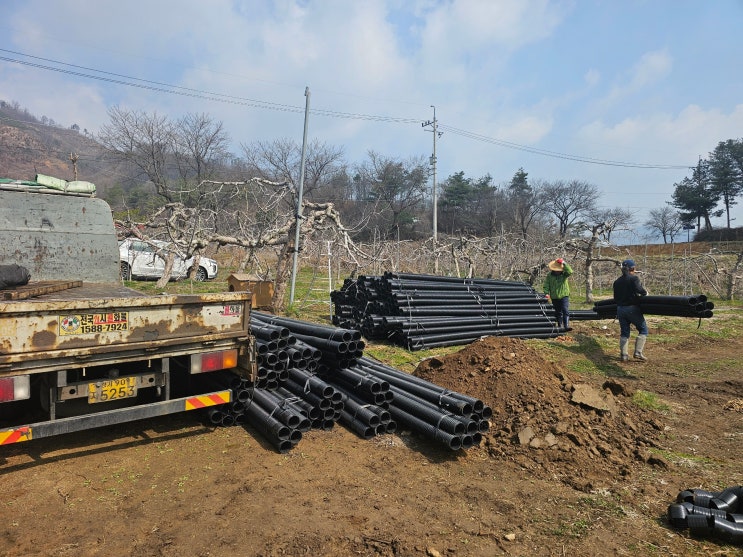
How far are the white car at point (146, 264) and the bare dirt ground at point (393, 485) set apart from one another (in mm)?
14966

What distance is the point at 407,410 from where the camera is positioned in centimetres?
511

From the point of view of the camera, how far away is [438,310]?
10.1m

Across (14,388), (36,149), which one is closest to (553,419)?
(14,388)

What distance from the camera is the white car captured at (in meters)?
19.0

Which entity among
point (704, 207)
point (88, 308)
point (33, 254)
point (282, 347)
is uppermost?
point (704, 207)

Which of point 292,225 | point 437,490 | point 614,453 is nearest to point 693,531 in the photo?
point 614,453

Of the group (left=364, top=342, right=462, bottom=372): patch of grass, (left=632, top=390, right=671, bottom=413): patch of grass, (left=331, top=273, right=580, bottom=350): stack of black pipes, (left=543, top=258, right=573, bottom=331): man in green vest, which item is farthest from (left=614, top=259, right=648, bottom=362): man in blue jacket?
(left=364, top=342, right=462, bottom=372): patch of grass

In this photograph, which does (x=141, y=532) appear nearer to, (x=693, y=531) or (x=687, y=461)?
(x=693, y=531)

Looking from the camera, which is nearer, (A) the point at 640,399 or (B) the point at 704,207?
(A) the point at 640,399

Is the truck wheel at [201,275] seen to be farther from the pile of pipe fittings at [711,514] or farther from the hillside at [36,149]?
the hillside at [36,149]

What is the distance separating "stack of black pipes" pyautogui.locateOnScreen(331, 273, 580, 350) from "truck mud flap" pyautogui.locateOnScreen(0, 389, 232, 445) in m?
5.42

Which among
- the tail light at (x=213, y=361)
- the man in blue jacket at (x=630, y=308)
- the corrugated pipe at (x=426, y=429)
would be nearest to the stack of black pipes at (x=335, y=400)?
the corrugated pipe at (x=426, y=429)

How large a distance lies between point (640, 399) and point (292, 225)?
32.9 ft

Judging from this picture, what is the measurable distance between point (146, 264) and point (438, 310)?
48.3 feet
